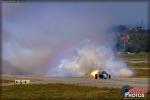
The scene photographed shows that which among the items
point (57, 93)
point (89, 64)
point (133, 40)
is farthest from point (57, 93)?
point (133, 40)

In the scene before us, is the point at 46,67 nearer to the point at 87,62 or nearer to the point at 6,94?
the point at 87,62

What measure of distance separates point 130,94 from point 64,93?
8737 millimetres

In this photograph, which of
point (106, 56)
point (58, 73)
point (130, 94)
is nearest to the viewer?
point (130, 94)

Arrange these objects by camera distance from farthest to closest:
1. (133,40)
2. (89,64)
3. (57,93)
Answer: (133,40) → (89,64) → (57,93)

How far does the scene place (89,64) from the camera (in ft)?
283

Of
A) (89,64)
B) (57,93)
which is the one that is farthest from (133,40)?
(57,93)

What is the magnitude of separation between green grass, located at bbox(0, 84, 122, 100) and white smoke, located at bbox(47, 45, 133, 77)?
31777 millimetres

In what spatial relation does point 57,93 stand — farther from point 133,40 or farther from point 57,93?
point 133,40

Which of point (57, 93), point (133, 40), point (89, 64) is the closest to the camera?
point (57, 93)

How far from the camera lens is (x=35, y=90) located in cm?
4669

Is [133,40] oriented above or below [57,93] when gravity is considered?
above

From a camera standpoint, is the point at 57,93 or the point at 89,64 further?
the point at 89,64

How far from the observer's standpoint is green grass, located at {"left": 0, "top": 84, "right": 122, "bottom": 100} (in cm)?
3950

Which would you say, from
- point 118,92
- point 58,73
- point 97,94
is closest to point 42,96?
point 97,94
